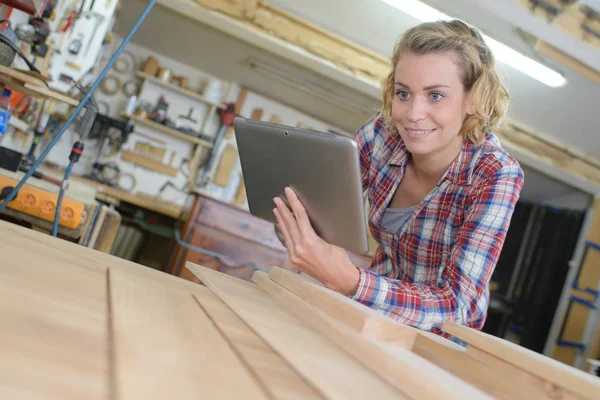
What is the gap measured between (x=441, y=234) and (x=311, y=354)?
0.87 m

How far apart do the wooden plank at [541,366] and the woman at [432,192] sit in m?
0.38

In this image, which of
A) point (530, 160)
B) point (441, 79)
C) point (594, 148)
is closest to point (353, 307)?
point (441, 79)

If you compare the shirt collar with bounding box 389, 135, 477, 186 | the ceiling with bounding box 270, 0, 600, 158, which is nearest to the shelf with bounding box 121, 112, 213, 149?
the ceiling with bounding box 270, 0, 600, 158

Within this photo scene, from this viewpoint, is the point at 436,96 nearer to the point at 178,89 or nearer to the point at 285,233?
the point at 285,233

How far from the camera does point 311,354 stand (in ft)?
1.82

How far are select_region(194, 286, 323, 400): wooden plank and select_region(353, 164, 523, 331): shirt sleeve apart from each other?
475 millimetres

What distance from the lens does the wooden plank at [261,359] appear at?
42cm

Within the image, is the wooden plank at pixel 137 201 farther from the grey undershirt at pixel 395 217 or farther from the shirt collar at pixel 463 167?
the shirt collar at pixel 463 167

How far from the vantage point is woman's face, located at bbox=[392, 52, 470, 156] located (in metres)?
1.27

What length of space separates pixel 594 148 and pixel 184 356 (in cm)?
533

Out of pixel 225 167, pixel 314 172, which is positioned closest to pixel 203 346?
pixel 314 172

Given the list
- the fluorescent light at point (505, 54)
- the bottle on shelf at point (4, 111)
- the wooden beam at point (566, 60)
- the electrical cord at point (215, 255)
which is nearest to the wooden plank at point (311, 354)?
the bottle on shelf at point (4, 111)

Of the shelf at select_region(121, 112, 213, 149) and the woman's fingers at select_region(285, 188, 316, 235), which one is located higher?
the shelf at select_region(121, 112, 213, 149)

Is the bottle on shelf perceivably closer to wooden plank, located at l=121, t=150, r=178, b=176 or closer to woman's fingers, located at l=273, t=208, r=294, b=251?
woman's fingers, located at l=273, t=208, r=294, b=251
